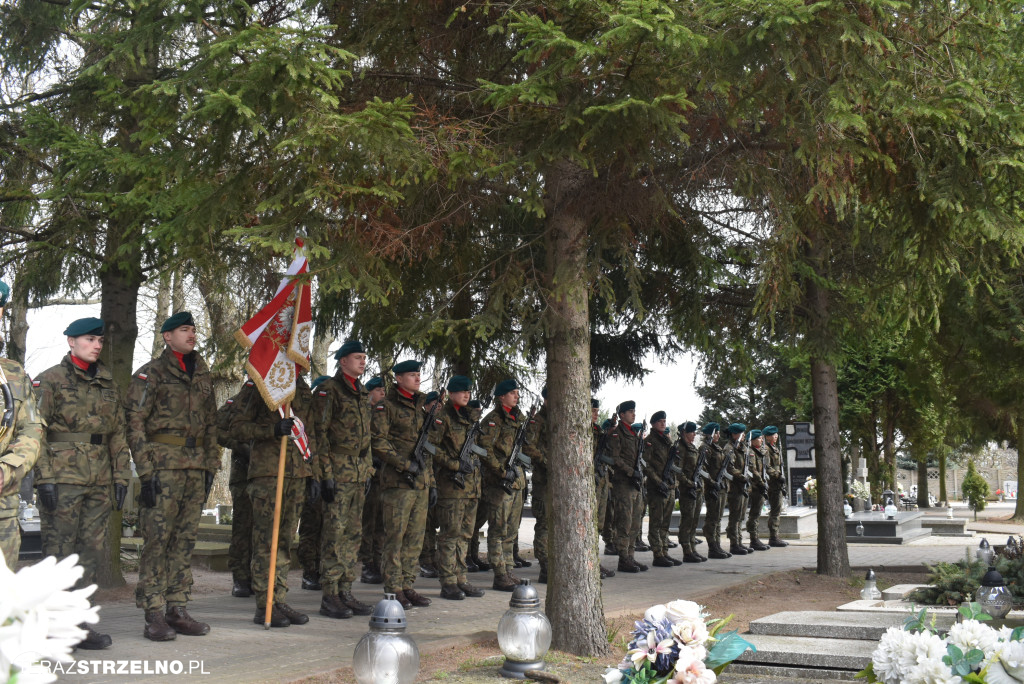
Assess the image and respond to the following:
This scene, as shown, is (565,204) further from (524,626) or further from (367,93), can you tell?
(524,626)

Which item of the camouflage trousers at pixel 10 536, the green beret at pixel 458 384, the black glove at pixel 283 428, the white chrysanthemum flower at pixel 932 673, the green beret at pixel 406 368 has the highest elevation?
the green beret at pixel 406 368

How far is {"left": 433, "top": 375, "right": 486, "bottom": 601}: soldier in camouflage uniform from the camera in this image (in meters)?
9.98

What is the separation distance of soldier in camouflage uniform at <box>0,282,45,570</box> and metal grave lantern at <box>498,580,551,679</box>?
317 centimetres

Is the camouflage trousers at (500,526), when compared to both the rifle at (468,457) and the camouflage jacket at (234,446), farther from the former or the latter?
the camouflage jacket at (234,446)

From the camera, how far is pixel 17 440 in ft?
17.6

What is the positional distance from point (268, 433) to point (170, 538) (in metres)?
1.31

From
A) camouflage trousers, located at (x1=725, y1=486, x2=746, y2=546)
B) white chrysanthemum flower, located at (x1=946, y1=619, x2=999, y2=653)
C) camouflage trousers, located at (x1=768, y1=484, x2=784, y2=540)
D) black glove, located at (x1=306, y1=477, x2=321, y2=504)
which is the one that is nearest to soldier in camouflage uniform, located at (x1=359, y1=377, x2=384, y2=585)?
black glove, located at (x1=306, y1=477, x2=321, y2=504)

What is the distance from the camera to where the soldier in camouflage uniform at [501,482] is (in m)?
10.9

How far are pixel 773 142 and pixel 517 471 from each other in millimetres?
5381

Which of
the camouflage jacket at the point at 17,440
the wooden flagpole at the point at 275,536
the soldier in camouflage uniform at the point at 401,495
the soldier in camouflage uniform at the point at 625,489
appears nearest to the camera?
the camouflage jacket at the point at 17,440

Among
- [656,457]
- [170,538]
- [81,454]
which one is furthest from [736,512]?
[81,454]

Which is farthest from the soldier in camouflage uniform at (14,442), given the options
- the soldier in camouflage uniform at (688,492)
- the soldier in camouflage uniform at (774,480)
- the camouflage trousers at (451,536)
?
the soldier in camouflage uniform at (774,480)

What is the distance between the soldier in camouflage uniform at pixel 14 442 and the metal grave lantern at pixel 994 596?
242 inches

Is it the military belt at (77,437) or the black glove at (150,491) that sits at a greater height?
the military belt at (77,437)
